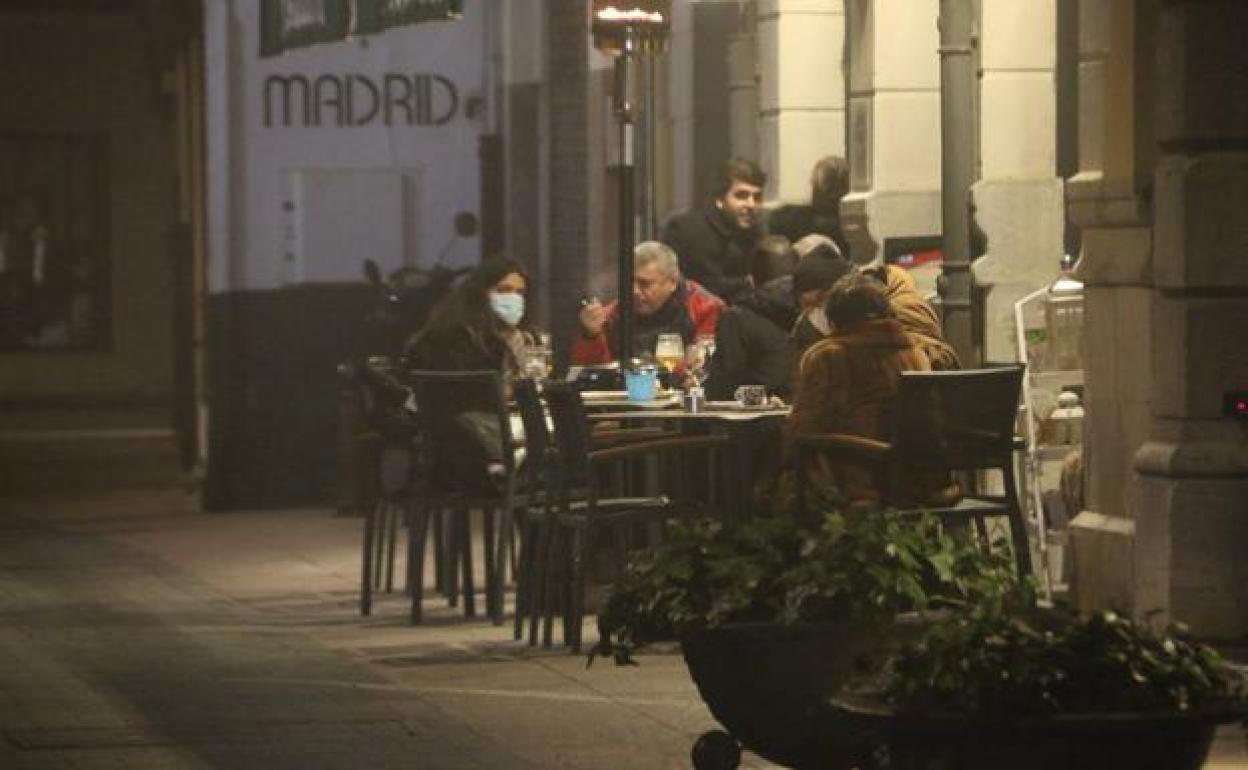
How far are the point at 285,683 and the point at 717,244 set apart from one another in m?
6.63

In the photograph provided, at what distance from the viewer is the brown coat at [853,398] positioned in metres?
12.9

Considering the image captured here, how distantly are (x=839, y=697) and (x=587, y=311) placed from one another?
35.4ft

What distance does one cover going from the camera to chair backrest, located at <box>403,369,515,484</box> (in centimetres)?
1515

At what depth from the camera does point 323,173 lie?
23156 mm

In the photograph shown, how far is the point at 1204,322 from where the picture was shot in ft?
41.3

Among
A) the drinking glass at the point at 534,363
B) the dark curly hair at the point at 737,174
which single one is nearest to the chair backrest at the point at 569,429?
the drinking glass at the point at 534,363

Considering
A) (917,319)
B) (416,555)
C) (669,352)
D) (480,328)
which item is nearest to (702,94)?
(480,328)

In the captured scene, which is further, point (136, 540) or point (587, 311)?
point (136, 540)

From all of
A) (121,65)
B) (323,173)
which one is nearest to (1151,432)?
(323,173)

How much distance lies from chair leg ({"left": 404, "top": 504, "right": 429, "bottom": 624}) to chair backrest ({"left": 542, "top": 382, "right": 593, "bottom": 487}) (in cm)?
121

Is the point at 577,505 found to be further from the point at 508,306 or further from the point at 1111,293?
the point at 508,306

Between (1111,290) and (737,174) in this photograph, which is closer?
(1111,290)

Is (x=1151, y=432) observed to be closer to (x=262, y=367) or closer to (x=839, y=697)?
(x=839, y=697)

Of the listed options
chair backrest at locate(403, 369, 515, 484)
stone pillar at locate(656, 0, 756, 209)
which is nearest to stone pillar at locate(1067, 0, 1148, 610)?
chair backrest at locate(403, 369, 515, 484)
